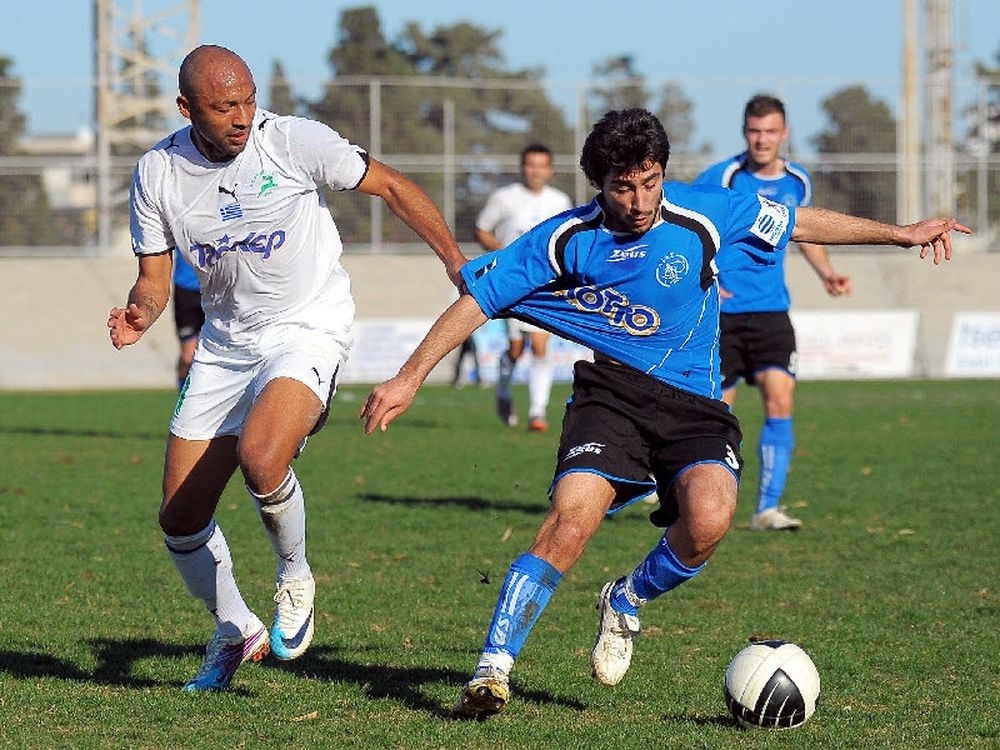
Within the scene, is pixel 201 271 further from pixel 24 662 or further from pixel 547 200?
pixel 547 200

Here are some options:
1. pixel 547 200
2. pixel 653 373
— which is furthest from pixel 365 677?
pixel 547 200

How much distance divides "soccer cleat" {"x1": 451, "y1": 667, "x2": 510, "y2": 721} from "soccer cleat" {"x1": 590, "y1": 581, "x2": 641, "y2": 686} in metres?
0.48

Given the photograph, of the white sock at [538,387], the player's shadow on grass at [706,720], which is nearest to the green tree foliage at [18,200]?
the white sock at [538,387]

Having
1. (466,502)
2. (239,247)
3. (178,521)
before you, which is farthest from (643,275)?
(466,502)

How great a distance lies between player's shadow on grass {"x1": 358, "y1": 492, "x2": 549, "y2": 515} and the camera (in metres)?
10.7

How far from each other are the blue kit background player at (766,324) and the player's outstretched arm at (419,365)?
479 centimetres

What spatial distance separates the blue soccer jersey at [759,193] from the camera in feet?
32.4

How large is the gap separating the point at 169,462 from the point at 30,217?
873 inches

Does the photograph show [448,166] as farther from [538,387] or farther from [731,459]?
[731,459]

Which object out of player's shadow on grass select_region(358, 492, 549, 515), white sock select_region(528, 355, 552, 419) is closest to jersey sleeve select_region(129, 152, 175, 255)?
player's shadow on grass select_region(358, 492, 549, 515)

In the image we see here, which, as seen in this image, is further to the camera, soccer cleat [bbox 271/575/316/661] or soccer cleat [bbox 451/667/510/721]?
soccer cleat [bbox 271/575/316/661]

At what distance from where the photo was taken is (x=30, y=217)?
Answer: 26.9m

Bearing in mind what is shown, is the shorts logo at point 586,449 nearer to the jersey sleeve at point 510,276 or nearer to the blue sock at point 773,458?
the jersey sleeve at point 510,276

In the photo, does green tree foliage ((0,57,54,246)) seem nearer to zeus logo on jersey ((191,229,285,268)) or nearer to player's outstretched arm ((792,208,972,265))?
zeus logo on jersey ((191,229,285,268))
